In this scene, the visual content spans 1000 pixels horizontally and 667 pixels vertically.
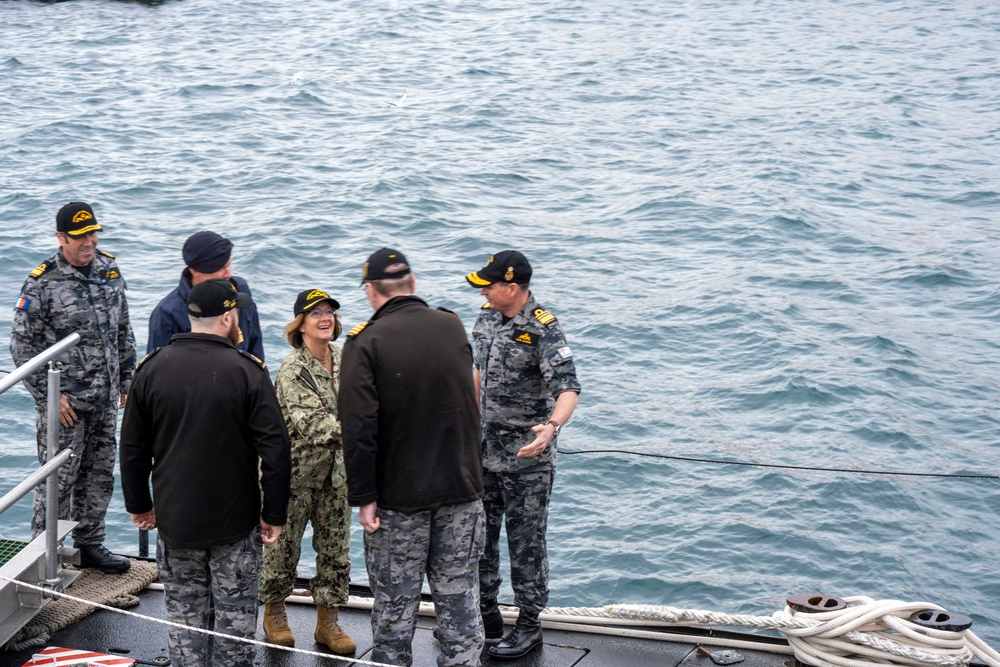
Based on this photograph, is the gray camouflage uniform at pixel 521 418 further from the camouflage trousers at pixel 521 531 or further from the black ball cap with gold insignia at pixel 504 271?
the black ball cap with gold insignia at pixel 504 271

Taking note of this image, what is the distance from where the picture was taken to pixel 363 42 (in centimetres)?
2941

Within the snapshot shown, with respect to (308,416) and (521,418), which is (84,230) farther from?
(521,418)

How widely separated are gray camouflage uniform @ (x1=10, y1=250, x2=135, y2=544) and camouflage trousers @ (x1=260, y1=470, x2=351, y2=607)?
4.23ft

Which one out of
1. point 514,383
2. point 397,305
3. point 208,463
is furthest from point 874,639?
point 208,463

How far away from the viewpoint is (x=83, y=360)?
19.4 feet

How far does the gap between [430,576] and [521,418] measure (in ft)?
3.02

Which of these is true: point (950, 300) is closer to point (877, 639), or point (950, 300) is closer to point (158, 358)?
point (877, 639)

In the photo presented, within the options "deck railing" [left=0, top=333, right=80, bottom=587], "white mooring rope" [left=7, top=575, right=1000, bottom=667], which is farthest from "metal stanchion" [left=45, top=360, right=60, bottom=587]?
"white mooring rope" [left=7, top=575, right=1000, bottom=667]

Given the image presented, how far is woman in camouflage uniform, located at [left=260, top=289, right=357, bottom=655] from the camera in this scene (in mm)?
5223

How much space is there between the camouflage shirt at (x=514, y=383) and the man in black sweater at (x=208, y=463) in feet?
3.72

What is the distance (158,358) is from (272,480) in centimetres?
65

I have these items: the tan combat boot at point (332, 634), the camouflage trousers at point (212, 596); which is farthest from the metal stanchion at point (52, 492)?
the tan combat boot at point (332, 634)

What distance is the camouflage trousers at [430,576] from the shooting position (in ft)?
15.3

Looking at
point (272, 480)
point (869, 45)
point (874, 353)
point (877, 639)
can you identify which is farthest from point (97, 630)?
point (869, 45)
